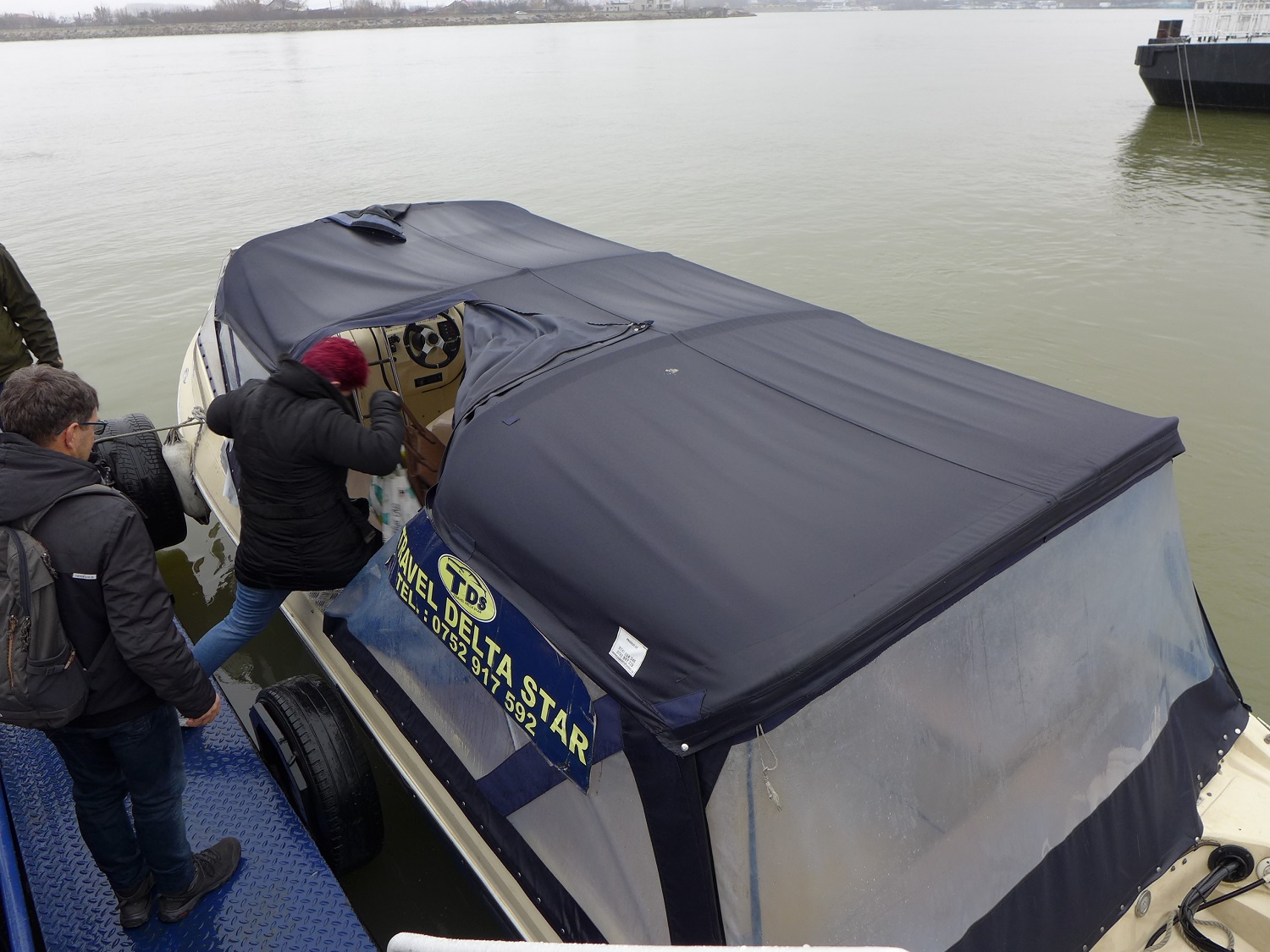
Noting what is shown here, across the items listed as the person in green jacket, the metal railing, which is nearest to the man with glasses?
the person in green jacket

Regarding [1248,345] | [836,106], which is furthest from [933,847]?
[836,106]

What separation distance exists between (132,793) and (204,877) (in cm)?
52

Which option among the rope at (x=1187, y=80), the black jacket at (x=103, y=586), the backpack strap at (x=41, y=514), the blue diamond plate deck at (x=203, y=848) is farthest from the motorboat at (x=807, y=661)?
the rope at (x=1187, y=80)

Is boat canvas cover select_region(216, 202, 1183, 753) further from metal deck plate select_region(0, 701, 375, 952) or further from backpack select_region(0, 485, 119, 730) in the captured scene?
metal deck plate select_region(0, 701, 375, 952)

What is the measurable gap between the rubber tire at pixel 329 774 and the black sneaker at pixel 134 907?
619 millimetres

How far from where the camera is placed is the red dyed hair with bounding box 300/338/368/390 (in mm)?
3195

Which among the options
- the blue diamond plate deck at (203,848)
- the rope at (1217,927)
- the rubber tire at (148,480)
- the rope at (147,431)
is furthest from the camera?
the rubber tire at (148,480)

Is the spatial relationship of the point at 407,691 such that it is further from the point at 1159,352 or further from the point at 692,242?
the point at 692,242

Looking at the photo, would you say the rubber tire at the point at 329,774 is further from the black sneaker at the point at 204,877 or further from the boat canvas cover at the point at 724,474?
the boat canvas cover at the point at 724,474

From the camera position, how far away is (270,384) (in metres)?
3.17

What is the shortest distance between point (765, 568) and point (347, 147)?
23727mm

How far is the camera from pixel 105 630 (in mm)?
2330

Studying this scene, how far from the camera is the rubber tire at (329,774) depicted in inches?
127

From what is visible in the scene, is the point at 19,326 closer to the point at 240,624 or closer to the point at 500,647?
the point at 240,624
